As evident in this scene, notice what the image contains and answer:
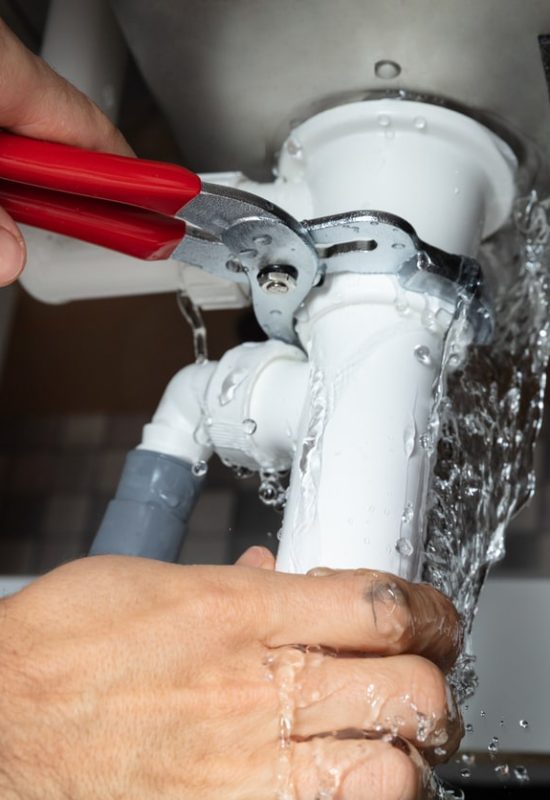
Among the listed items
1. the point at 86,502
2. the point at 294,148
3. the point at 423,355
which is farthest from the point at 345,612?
the point at 86,502

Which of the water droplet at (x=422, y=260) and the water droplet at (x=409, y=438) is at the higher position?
the water droplet at (x=422, y=260)

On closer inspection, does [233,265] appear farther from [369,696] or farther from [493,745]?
[493,745]

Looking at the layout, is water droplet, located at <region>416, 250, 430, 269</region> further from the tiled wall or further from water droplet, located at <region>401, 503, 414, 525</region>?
the tiled wall

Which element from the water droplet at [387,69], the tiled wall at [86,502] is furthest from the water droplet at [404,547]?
the tiled wall at [86,502]

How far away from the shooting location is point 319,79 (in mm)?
477

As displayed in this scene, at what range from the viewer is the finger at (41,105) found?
1.43 feet

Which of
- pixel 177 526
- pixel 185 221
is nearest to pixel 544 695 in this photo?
pixel 177 526

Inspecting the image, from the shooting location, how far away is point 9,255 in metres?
0.45

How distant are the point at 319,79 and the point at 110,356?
815 mm

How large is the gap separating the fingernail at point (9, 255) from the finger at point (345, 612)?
184mm

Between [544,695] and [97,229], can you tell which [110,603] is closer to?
[97,229]

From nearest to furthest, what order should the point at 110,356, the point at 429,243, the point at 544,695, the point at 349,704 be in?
the point at 349,704 < the point at 429,243 < the point at 544,695 < the point at 110,356

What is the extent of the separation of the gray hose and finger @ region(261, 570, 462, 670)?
0.52 feet

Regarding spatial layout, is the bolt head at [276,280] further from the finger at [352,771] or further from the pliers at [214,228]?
the finger at [352,771]
